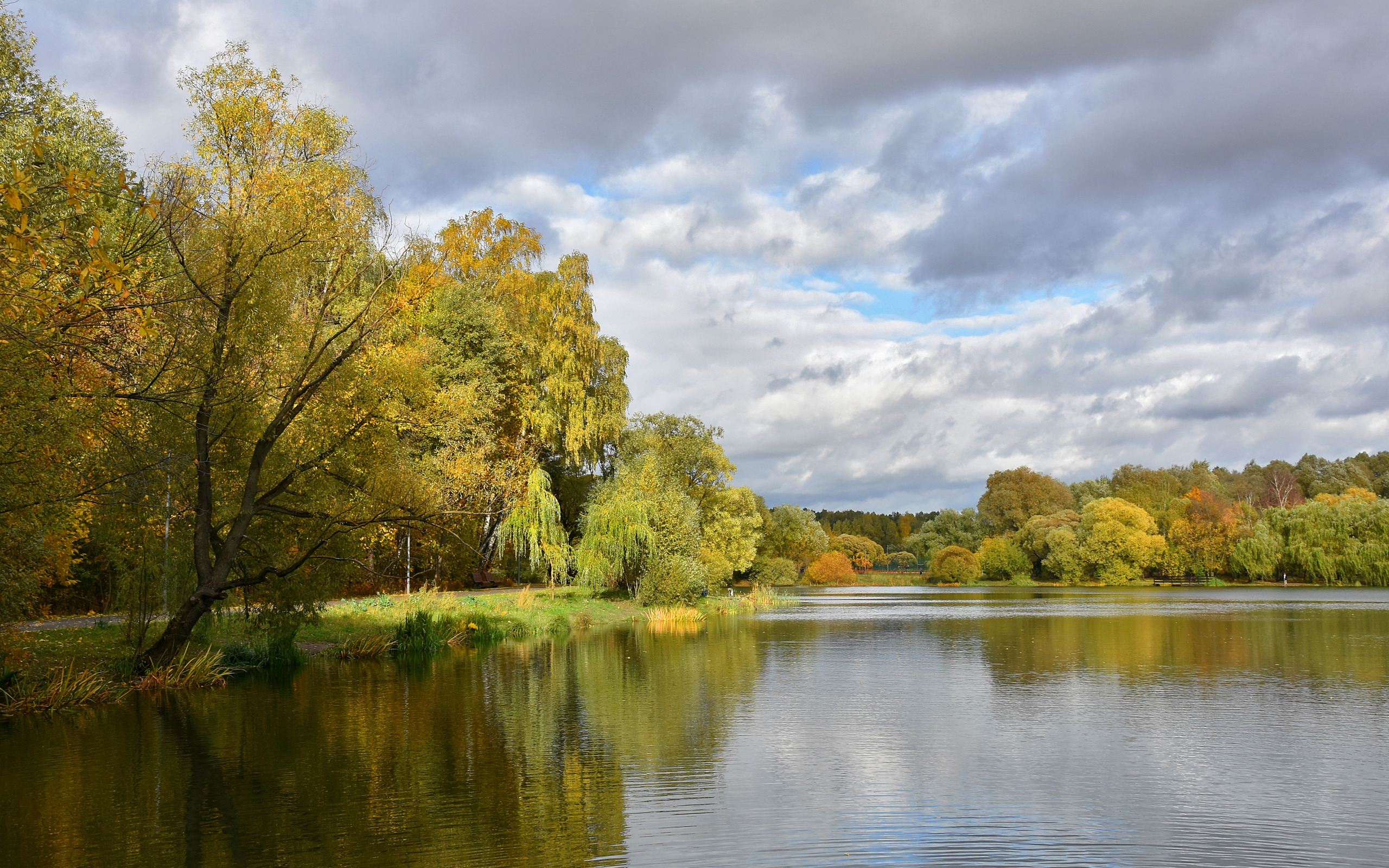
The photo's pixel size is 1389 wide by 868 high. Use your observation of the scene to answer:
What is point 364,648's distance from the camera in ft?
76.1

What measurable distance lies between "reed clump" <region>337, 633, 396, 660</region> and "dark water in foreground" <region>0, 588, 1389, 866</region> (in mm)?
1175

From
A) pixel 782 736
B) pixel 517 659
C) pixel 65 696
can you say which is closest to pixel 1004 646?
pixel 517 659

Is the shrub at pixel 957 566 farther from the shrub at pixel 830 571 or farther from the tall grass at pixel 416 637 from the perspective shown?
the tall grass at pixel 416 637

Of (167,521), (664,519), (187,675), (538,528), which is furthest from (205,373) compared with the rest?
(664,519)

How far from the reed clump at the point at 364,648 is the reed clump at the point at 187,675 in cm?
410

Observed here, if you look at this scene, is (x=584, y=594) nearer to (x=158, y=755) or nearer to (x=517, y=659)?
(x=517, y=659)

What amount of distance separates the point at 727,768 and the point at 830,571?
3394 inches

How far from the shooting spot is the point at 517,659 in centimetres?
2317

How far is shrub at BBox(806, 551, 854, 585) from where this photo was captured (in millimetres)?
95188

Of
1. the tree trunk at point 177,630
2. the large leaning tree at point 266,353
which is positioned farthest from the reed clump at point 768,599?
the tree trunk at point 177,630

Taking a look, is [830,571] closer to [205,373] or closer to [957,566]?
[957,566]

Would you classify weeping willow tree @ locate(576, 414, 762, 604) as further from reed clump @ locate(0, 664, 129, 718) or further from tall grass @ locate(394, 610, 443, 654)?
reed clump @ locate(0, 664, 129, 718)

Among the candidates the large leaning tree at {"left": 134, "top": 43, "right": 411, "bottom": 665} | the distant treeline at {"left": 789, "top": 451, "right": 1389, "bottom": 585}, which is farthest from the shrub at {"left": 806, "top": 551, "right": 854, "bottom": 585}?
the large leaning tree at {"left": 134, "top": 43, "right": 411, "bottom": 665}

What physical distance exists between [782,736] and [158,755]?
8.13 metres
